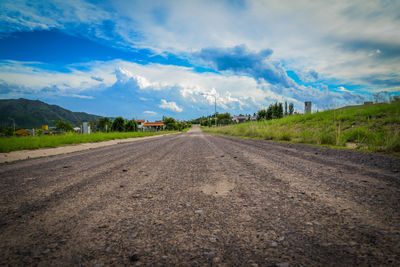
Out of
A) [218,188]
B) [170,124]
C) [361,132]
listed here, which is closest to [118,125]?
[170,124]

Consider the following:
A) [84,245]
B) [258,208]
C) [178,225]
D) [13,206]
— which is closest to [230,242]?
[178,225]

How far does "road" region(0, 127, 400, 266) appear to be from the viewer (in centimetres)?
107

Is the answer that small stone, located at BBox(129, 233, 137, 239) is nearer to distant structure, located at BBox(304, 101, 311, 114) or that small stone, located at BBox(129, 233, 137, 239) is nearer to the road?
the road

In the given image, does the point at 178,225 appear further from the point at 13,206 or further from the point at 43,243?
the point at 13,206

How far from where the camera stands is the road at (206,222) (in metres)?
1.07

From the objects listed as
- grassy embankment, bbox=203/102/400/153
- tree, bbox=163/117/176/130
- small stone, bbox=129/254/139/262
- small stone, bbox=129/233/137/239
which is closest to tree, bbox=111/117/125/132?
tree, bbox=163/117/176/130

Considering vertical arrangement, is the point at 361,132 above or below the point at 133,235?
above

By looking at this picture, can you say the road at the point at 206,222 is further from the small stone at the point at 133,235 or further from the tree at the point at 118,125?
the tree at the point at 118,125

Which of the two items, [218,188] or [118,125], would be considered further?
[118,125]

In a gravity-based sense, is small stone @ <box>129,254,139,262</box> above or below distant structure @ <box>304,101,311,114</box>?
below

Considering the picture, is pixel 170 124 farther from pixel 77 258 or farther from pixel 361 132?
pixel 77 258

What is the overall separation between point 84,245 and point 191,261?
0.79m

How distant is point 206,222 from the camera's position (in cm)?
149

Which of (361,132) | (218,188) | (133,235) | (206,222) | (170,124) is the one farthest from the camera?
(170,124)
